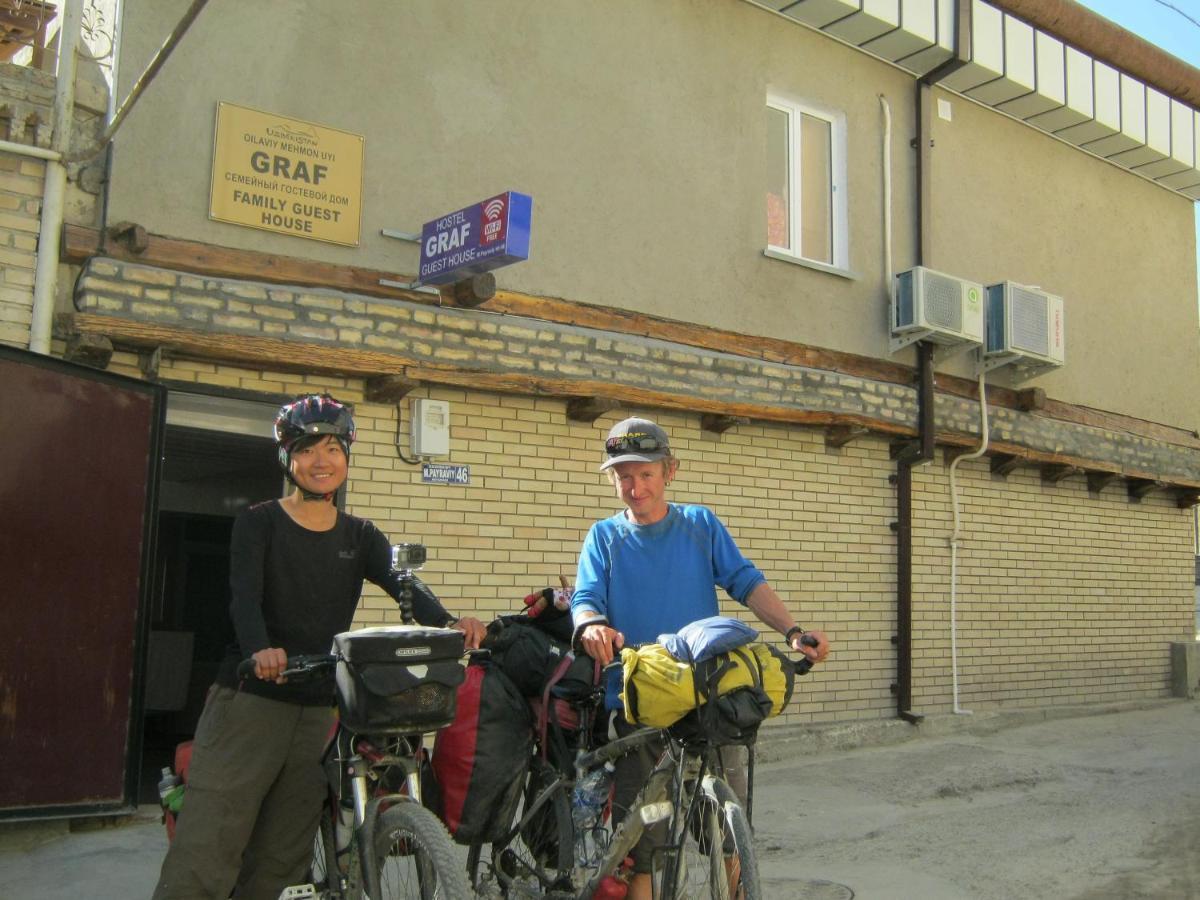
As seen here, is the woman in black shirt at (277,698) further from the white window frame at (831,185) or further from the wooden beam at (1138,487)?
the wooden beam at (1138,487)

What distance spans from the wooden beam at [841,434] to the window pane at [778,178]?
148 centimetres

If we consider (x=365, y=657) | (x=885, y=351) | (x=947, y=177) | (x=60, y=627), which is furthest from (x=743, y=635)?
(x=947, y=177)

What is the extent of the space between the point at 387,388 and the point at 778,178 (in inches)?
163

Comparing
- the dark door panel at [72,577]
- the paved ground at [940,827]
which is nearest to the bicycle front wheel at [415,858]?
the paved ground at [940,827]

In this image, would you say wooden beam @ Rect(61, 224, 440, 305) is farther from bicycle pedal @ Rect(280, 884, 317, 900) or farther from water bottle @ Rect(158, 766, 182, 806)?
bicycle pedal @ Rect(280, 884, 317, 900)

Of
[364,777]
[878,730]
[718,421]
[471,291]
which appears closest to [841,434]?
[718,421]

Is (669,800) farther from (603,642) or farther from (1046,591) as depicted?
(1046,591)

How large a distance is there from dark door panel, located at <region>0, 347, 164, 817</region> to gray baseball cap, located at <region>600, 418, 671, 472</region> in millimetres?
2984

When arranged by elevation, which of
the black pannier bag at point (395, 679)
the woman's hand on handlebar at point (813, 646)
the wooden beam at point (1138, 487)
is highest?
the wooden beam at point (1138, 487)

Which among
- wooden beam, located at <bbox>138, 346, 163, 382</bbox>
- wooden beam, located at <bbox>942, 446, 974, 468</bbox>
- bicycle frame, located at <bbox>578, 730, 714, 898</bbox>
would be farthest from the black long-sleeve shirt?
wooden beam, located at <bbox>942, 446, 974, 468</bbox>

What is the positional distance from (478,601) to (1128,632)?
7532mm

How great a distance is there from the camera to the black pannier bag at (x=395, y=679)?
3.24 meters

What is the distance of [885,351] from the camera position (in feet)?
31.7

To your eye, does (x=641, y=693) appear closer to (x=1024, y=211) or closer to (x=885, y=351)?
(x=885, y=351)
